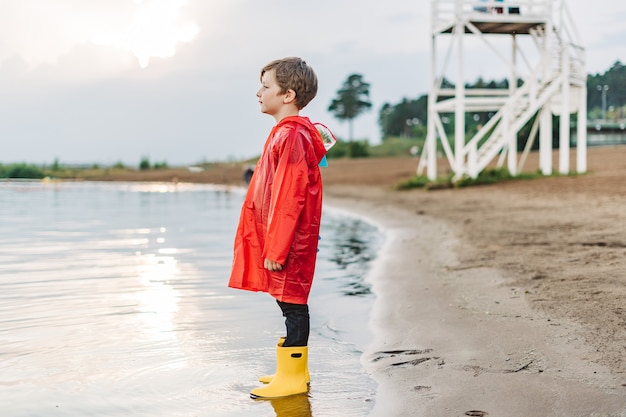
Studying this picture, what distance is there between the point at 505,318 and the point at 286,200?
2413 millimetres

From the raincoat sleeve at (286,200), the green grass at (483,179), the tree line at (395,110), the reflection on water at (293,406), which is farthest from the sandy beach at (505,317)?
the tree line at (395,110)

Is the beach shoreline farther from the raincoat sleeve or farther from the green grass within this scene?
the green grass

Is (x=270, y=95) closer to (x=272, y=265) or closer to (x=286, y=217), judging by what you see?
(x=286, y=217)

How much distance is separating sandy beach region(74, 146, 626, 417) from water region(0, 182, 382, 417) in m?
0.29

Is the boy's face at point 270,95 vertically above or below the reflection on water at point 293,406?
above

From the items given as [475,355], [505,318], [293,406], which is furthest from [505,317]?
[293,406]

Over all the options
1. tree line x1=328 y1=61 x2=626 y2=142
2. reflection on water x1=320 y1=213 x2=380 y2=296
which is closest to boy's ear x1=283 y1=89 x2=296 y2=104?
reflection on water x1=320 y1=213 x2=380 y2=296

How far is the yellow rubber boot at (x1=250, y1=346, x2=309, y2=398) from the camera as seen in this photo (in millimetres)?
4031

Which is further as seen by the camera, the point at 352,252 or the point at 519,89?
the point at 519,89

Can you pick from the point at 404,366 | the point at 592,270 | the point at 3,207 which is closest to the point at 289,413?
the point at 404,366

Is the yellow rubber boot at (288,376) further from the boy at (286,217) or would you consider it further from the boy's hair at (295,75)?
the boy's hair at (295,75)

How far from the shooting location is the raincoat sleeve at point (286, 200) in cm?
386

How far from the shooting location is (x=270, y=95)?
13.4 ft

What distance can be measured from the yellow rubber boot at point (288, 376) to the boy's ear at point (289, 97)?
53.3 inches
